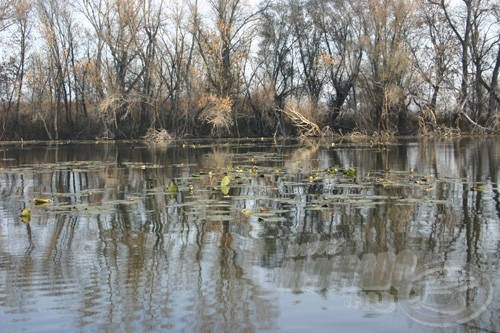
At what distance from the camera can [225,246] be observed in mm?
6883

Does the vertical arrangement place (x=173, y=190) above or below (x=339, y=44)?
below

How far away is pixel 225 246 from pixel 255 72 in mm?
43359

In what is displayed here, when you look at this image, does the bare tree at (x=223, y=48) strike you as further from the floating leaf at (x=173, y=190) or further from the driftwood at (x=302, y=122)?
the floating leaf at (x=173, y=190)

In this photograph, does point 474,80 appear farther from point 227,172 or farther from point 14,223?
point 14,223

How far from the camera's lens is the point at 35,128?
1962 inches

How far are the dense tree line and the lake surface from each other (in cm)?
2655

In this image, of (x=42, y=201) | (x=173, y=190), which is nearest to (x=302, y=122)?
(x=173, y=190)

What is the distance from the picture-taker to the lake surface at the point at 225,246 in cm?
459

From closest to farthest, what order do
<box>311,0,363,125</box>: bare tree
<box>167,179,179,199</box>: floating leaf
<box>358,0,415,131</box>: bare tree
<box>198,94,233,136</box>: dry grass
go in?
1. <box>167,179,179,199</box>: floating leaf
2. <box>358,0,415,131</box>: bare tree
3. <box>198,94,233,136</box>: dry grass
4. <box>311,0,363,125</box>: bare tree

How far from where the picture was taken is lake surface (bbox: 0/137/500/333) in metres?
4.59

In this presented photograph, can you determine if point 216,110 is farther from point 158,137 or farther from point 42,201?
point 42,201

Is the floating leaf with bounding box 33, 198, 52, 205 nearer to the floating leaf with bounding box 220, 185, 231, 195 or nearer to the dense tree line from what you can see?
the floating leaf with bounding box 220, 185, 231, 195

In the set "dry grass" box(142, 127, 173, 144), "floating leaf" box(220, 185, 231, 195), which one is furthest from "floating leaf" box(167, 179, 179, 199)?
"dry grass" box(142, 127, 173, 144)

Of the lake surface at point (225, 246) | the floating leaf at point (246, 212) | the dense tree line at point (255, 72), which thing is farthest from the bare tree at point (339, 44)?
the floating leaf at point (246, 212)
